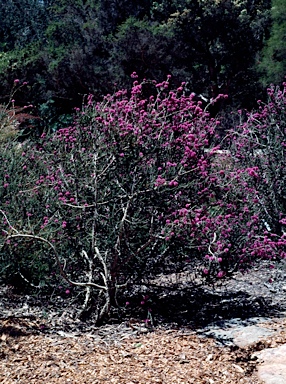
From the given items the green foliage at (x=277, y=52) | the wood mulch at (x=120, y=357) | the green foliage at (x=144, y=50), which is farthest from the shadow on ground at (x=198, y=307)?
the green foliage at (x=144, y=50)

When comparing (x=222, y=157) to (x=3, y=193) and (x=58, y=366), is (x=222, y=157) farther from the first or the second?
(x=58, y=366)

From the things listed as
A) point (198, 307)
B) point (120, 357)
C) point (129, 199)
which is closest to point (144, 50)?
point (198, 307)

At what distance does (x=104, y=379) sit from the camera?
3291 mm

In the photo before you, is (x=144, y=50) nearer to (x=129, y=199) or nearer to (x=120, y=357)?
(x=129, y=199)

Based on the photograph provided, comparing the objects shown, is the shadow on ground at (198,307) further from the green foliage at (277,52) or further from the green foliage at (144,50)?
the green foliage at (144,50)

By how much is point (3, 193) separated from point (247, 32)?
17.5 m

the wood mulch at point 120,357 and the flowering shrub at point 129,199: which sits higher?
the flowering shrub at point 129,199

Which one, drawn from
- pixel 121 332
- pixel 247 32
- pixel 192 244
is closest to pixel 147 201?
pixel 192 244

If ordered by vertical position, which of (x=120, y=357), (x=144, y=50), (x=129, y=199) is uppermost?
(x=129, y=199)

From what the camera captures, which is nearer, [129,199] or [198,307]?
[129,199]

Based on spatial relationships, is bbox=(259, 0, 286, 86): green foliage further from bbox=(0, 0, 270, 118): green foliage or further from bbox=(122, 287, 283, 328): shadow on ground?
bbox=(122, 287, 283, 328): shadow on ground

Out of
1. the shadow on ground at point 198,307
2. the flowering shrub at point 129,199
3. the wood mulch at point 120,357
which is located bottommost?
the shadow on ground at point 198,307

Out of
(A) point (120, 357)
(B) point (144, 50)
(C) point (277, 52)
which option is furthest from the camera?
(B) point (144, 50)

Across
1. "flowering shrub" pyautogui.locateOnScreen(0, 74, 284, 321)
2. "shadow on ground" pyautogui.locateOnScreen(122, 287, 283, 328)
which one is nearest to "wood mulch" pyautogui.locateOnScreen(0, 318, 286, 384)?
"shadow on ground" pyautogui.locateOnScreen(122, 287, 283, 328)
